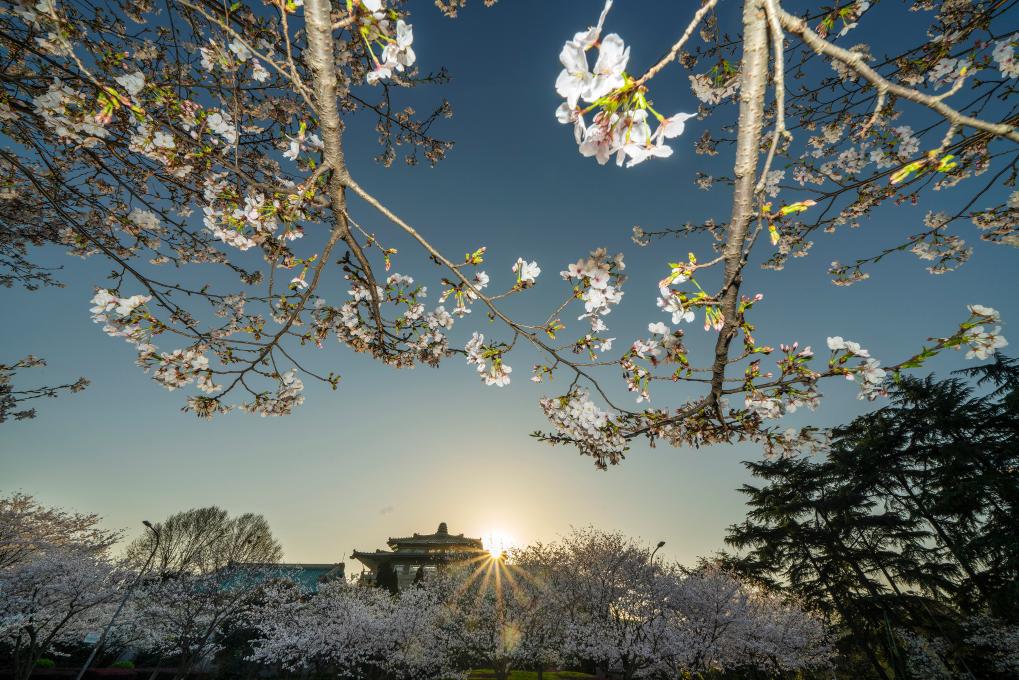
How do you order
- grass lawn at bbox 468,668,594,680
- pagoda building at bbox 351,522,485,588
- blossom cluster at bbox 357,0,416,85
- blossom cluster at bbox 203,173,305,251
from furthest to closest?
1. pagoda building at bbox 351,522,485,588
2. grass lawn at bbox 468,668,594,680
3. blossom cluster at bbox 203,173,305,251
4. blossom cluster at bbox 357,0,416,85

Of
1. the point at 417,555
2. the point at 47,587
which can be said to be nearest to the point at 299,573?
the point at 417,555

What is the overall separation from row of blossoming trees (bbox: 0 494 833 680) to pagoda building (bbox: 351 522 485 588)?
4420 millimetres

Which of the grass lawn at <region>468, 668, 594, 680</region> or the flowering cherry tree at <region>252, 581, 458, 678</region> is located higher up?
the flowering cherry tree at <region>252, 581, 458, 678</region>

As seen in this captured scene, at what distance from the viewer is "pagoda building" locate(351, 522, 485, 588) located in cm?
3091

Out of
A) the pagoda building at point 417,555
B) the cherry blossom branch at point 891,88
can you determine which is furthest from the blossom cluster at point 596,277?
the pagoda building at point 417,555

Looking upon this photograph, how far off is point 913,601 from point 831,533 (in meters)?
3.56

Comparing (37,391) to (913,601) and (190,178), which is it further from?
(913,601)

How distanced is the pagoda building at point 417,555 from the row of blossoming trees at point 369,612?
174 inches

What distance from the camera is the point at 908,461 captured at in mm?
18609

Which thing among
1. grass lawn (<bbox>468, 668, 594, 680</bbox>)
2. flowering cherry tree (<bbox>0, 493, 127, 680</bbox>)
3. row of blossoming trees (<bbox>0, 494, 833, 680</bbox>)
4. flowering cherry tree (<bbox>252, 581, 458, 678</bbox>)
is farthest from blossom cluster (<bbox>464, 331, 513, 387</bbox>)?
grass lawn (<bbox>468, 668, 594, 680</bbox>)

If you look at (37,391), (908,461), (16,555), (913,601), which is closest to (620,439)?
(37,391)

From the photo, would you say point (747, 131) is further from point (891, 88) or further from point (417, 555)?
point (417, 555)

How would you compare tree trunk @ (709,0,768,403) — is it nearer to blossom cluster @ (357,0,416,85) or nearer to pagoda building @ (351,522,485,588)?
blossom cluster @ (357,0,416,85)

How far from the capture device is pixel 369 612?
21688 mm
